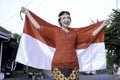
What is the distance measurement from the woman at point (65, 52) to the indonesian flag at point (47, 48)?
0.27 metres

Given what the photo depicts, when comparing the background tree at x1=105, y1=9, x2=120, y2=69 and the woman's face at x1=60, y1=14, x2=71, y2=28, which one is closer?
the woman's face at x1=60, y1=14, x2=71, y2=28

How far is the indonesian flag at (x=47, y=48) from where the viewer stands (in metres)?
5.19

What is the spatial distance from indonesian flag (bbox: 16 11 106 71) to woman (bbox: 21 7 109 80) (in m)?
0.27

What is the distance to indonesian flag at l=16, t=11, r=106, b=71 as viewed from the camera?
5.19m

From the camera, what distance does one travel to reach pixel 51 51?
530 centimetres

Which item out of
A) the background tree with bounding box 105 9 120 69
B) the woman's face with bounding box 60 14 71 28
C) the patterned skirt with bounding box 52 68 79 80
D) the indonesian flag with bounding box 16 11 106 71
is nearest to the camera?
the patterned skirt with bounding box 52 68 79 80

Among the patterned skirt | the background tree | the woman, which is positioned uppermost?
the background tree

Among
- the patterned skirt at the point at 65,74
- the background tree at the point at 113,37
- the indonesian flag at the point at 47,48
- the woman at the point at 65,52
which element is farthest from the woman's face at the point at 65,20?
the background tree at the point at 113,37

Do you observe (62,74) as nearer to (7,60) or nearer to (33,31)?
(33,31)

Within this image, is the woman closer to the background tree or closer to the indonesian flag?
the indonesian flag

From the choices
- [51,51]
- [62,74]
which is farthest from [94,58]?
[62,74]

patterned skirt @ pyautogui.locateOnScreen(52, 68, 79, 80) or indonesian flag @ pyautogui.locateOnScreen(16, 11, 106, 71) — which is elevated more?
indonesian flag @ pyautogui.locateOnScreen(16, 11, 106, 71)

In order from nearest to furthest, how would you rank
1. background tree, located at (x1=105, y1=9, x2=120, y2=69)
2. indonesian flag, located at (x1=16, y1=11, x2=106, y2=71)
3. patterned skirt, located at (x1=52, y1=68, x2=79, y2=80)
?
patterned skirt, located at (x1=52, y1=68, x2=79, y2=80)
indonesian flag, located at (x1=16, y1=11, x2=106, y2=71)
background tree, located at (x1=105, y1=9, x2=120, y2=69)

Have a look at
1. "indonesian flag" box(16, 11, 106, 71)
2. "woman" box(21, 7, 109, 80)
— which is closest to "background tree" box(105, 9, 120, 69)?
"indonesian flag" box(16, 11, 106, 71)
